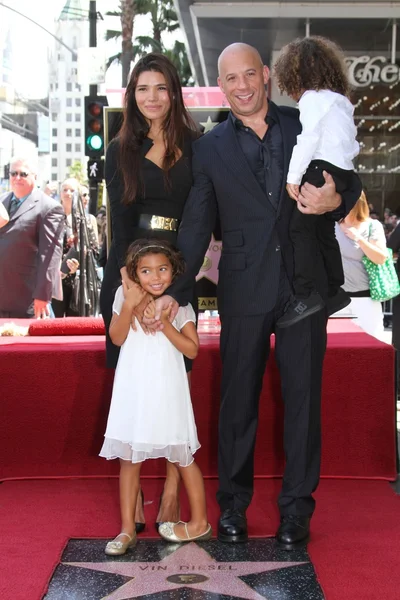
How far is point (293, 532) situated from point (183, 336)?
0.99 metres

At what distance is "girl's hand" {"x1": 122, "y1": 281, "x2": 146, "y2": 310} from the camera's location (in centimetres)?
415

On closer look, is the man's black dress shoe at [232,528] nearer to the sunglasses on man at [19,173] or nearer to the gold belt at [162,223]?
the gold belt at [162,223]

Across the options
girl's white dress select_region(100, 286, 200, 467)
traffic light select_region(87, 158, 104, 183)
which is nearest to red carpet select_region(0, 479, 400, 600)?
girl's white dress select_region(100, 286, 200, 467)

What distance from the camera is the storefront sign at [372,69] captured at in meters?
14.4

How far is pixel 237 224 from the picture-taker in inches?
169

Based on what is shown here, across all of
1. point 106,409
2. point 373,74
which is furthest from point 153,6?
point 106,409

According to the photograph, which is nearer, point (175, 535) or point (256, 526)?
point (175, 535)

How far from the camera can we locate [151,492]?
17.0 ft

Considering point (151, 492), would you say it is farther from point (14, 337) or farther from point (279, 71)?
point (279, 71)

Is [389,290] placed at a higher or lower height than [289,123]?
lower

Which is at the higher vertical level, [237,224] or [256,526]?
[237,224]

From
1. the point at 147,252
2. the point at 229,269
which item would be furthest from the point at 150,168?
the point at 229,269

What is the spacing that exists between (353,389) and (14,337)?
2135mm

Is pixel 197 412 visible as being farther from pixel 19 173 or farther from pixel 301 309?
pixel 19 173
